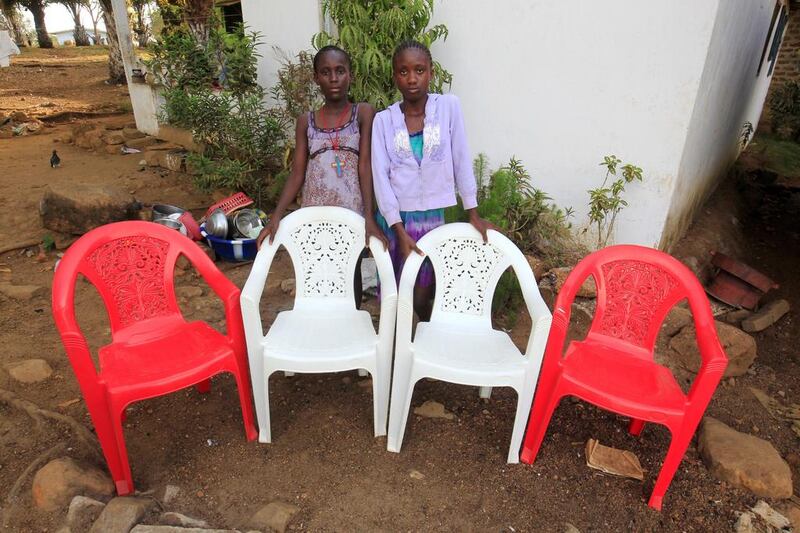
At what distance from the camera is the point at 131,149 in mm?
7367

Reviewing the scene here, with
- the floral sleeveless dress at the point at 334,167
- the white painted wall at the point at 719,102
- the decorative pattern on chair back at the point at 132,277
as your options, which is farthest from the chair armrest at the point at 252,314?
the white painted wall at the point at 719,102

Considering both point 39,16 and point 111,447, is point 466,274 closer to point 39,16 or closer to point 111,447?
point 111,447

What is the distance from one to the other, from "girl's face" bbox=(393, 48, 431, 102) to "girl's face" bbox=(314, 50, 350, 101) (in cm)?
29

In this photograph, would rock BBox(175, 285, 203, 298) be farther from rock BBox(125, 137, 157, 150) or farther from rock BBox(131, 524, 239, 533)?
rock BBox(125, 137, 157, 150)

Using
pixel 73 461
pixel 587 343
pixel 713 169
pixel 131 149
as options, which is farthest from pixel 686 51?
pixel 131 149

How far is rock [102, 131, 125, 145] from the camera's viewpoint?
7.48m

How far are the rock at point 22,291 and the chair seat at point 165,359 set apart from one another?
6.84 ft

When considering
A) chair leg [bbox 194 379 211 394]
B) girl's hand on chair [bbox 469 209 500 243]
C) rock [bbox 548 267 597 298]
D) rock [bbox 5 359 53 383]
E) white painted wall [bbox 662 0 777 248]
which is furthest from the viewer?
rock [bbox 548 267 597 298]

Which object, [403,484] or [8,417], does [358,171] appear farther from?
[8,417]

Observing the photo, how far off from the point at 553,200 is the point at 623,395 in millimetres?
2196

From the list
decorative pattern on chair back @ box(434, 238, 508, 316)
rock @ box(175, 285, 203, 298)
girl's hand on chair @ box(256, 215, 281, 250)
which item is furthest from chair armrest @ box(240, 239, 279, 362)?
rock @ box(175, 285, 203, 298)

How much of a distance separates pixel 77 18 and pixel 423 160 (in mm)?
27311

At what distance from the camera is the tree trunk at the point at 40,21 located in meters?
18.4

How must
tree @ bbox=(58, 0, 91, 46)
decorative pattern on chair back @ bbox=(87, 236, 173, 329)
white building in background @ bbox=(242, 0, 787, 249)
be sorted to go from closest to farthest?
decorative pattern on chair back @ bbox=(87, 236, 173, 329)
white building in background @ bbox=(242, 0, 787, 249)
tree @ bbox=(58, 0, 91, 46)
